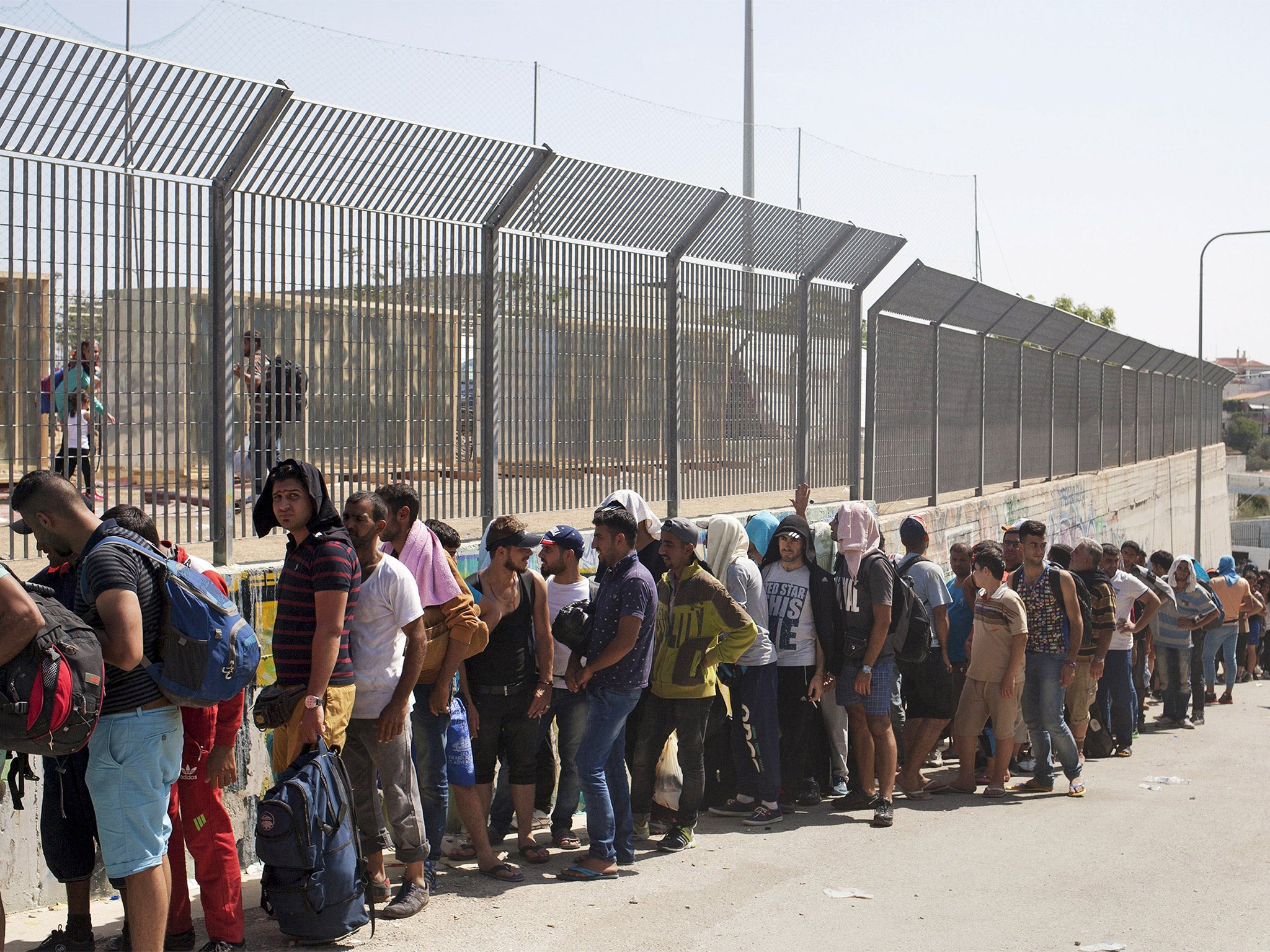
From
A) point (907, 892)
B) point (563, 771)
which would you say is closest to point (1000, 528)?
point (563, 771)

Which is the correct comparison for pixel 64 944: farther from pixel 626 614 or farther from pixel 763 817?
pixel 763 817

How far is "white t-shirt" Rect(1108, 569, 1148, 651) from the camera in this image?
10789 mm

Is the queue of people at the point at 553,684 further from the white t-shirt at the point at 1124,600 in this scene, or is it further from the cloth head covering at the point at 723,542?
the white t-shirt at the point at 1124,600

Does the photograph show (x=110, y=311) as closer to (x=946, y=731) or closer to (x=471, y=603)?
(x=471, y=603)

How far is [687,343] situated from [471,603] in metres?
4.82

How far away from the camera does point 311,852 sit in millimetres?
4816

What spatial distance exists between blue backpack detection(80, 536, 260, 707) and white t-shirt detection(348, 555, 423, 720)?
850 millimetres

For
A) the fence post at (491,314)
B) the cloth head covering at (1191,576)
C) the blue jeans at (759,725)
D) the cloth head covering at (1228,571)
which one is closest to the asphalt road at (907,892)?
the blue jeans at (759,725)

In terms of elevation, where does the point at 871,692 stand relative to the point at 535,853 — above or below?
above

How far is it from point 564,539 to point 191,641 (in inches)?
92.1

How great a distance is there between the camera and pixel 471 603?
19.2 feet

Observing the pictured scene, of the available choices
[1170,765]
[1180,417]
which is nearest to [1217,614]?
[1170,765]

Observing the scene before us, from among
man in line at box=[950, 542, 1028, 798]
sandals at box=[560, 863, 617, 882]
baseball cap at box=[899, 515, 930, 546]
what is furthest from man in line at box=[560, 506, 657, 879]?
man in line at box=[950, 542, 1028, 798]

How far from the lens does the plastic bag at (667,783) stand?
686 centimetres
